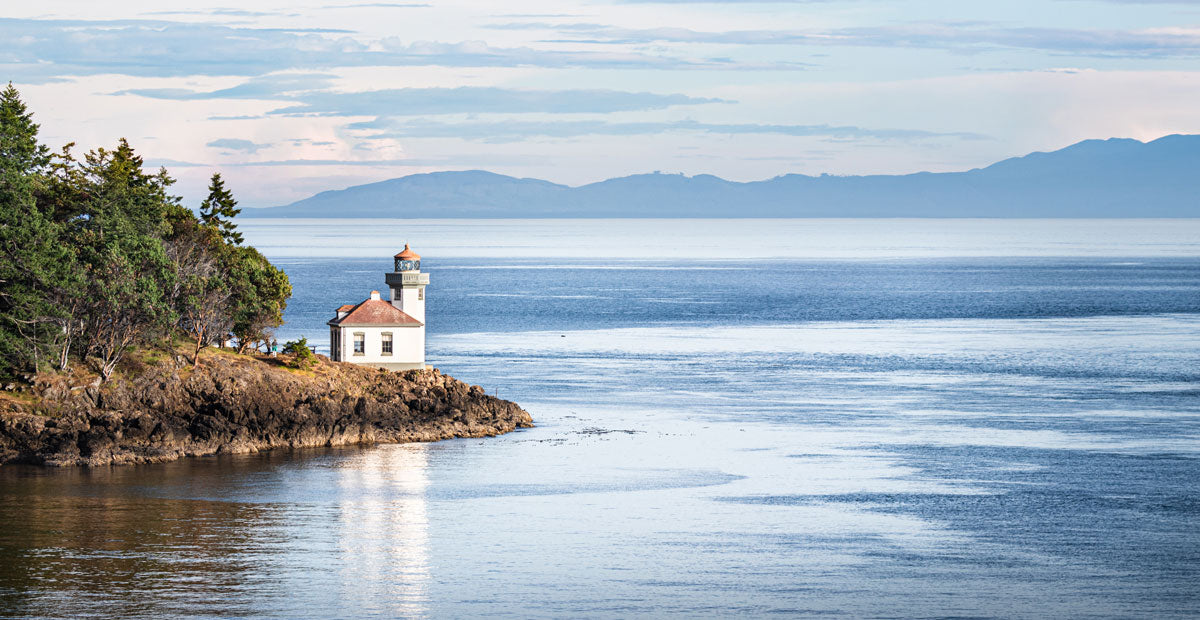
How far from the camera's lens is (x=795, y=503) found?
5259 cm

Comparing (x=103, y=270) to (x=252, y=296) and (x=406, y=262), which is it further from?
(x=406, y=262)

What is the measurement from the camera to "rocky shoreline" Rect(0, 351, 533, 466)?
2221 inches

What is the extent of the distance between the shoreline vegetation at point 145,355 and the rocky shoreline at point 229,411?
2.3 inches

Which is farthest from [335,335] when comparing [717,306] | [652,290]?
[652,290]

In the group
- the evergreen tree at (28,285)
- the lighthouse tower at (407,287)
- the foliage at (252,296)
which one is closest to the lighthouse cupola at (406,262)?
the lighthouse tower at (407,287)

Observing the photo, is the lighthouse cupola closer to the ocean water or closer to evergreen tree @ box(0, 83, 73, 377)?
the ocean water

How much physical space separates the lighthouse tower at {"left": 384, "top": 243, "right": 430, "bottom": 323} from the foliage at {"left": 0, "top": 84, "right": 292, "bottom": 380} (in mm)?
5294

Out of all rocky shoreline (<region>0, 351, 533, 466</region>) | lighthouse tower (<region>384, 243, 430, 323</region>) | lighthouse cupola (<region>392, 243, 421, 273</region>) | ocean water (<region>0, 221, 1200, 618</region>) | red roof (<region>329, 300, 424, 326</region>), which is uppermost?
lighthouse cupola (<region>392, 243, 421, 273</region>)

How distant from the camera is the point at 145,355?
200 feet

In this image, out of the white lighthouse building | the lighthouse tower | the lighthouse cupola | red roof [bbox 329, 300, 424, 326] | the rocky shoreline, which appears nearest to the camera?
the rocky shoreline

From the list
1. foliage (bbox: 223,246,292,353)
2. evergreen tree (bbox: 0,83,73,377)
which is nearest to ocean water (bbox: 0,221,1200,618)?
evergreen tree (bbox: 0,83,73,377)

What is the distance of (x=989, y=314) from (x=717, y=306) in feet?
97.4

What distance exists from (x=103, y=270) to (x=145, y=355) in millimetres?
4420

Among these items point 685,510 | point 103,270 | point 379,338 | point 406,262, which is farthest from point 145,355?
point 685,510
